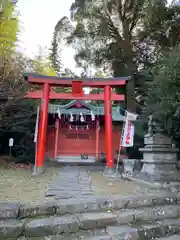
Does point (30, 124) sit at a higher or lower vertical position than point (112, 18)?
lower

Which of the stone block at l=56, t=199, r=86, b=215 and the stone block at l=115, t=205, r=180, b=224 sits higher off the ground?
the stone block at l=56, t=199, r=86, b=215

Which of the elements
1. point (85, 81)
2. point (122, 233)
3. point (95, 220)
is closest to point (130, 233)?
point (122, 233)

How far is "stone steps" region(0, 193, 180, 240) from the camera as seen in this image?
309 centimetres

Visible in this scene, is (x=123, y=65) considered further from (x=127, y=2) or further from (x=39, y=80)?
(x=39, y=80)

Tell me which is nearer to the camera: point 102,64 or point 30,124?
point 30,124

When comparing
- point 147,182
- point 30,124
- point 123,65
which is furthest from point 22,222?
point 123,65

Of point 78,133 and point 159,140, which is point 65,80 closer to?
point 159,140

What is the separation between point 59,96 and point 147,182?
544cm

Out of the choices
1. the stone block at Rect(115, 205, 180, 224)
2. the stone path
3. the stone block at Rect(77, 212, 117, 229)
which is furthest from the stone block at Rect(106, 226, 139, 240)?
the stone path

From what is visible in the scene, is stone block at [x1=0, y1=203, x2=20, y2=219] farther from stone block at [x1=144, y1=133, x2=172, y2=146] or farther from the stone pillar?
stone block at [x1=144, y1=133, x2=172, y2=146]

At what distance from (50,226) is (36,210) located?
19.9 inches

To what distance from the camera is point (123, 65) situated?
49.2 feet

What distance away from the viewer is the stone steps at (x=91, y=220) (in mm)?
3090

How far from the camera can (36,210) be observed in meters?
3.56
